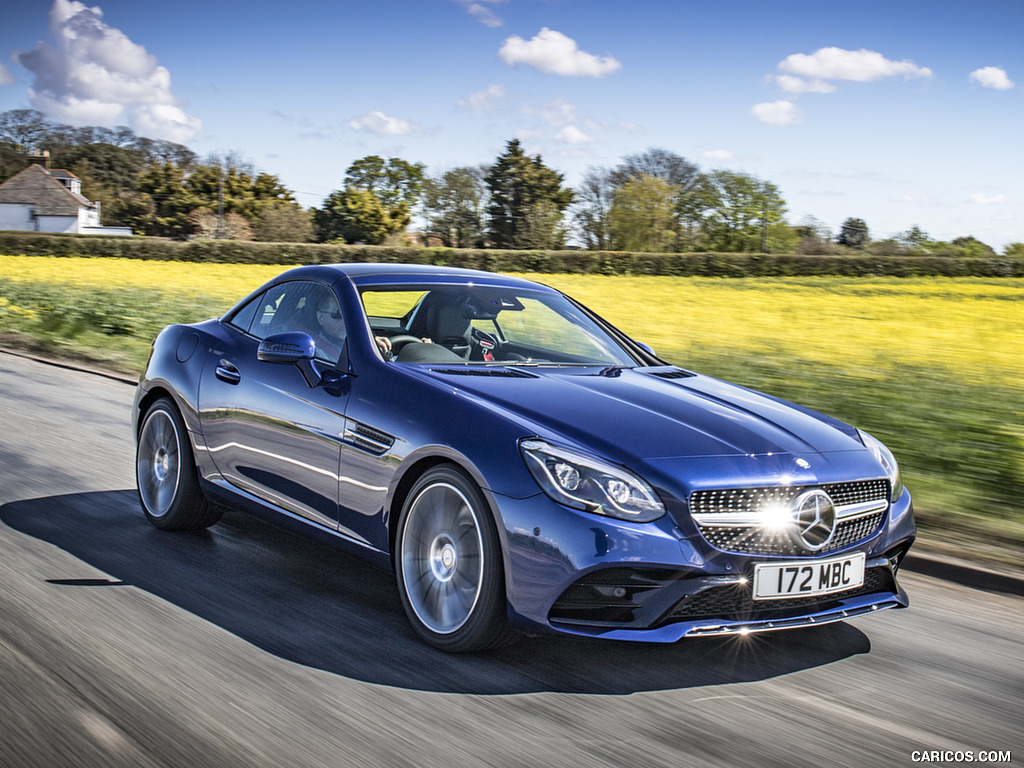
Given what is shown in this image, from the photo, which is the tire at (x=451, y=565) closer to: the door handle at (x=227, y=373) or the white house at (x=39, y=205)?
the door handle at (x=227, y=373)

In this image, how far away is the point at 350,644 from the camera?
152 inches

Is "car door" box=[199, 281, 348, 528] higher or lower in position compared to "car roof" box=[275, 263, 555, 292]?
lower

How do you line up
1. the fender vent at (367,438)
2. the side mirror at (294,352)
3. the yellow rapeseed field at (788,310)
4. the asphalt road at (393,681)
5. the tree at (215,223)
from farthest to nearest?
the tree at (215,223), the yellow rapeseed field at (788,310), the side mirror at (294,352), the fender vent at (367,438), the asphalt road at (393,681)

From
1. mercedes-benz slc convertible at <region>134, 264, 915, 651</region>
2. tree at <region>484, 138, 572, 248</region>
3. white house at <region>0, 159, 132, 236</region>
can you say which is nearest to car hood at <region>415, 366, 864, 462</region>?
mercedes-benz slc convertible at <region>134, 264, 915, 651</region>

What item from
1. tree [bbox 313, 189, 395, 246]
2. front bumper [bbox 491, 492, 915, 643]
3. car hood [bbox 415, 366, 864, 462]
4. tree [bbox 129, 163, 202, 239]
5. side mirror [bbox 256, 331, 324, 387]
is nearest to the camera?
front bumper [bbox 491, 492, 915, 643]

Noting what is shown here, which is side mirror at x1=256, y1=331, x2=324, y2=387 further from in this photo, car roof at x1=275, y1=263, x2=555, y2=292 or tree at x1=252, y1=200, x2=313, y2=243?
tree at x1=252, y1=200, x2=313, y2=243

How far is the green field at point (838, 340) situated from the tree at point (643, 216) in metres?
45.4

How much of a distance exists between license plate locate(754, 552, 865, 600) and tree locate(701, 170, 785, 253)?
94360mm

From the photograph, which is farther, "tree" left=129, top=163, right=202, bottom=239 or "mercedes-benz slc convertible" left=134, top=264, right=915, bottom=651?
"tree" left=129, top=163, right=202, bottom=239

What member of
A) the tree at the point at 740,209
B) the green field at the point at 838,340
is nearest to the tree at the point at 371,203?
the tree at the point at 740,209

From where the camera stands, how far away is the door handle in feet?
16.5

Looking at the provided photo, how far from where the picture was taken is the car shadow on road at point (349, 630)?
3.59 m

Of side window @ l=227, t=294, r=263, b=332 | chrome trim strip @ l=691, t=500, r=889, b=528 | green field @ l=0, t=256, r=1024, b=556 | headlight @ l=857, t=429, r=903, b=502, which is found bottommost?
green field @ l=0, t=256, r=1024, b=556

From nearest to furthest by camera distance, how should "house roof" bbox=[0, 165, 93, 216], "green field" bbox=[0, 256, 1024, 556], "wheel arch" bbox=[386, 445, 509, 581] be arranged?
1. "wheel arch" bbox=[386, 445, 509, 581]
2. "green field" bbox=[0, 256, 1024, 556]
3. "house roof" bbox=[0, 165, 93, 216]
